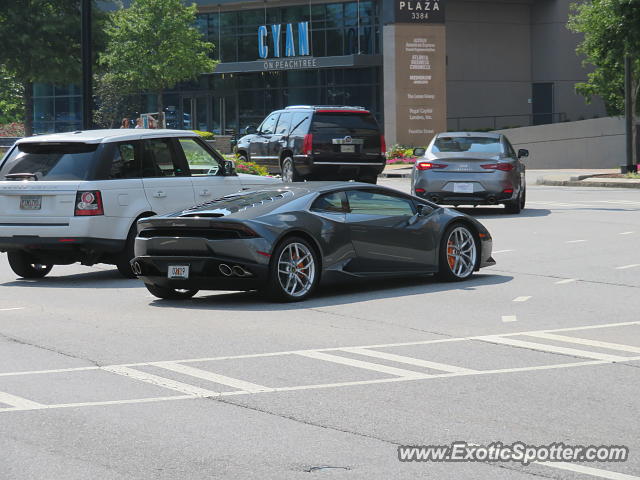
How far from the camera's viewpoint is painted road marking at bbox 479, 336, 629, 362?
8938 millimetres

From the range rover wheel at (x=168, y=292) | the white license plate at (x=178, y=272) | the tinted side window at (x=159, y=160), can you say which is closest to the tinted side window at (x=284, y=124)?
the tinted side window at (x=159, y=160)

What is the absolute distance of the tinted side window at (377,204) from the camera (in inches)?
515

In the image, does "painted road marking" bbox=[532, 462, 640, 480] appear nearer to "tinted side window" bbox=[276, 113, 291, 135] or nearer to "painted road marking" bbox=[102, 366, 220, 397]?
"painted road marking" bbox=[102, 366, 220, 397]

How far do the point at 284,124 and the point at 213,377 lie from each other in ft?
69.9

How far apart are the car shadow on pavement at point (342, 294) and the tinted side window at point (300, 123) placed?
562 inches

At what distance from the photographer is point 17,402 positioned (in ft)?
24.8

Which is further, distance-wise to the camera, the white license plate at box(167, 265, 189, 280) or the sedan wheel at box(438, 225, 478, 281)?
the sedan wheel at box(438, 225, 478, 281)

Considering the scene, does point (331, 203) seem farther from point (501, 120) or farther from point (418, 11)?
point (501, 120)

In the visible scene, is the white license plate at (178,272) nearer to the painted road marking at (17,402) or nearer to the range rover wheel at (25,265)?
the range rover wheel at (25,265)

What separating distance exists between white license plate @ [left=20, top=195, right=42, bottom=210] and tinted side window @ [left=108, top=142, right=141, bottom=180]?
0.88 meters

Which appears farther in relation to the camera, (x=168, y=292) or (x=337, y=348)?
(x=168, y=292)

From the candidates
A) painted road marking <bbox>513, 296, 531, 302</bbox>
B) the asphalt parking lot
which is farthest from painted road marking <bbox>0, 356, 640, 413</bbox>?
painted road marking <bbox>513, 296, 531, 302</bbox>

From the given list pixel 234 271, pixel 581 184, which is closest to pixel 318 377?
pixel 234 271

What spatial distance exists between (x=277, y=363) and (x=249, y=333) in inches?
56.6
